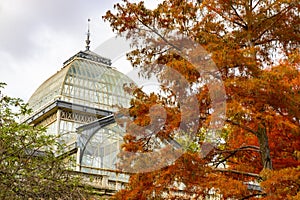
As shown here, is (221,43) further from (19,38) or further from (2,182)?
(19,38)

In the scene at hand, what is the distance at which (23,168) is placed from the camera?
29.8ft

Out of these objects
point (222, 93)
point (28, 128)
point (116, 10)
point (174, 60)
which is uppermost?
point (116, 10)

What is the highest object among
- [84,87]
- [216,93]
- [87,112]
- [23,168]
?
[84,87]

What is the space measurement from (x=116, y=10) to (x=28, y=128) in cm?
352

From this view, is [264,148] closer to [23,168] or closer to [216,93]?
[216,93]

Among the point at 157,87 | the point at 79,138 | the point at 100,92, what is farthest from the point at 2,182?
the point at 100,92

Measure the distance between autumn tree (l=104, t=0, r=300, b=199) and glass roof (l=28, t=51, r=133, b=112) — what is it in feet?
44.0

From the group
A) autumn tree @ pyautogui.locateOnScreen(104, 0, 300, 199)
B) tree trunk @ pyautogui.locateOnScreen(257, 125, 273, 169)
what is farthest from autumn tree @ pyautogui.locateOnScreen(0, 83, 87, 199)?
tree trunk @ pyautogui.locateOnScreen(257, 125, 273, 169)

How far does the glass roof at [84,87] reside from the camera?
978 inches

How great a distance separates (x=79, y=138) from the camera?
2067cm

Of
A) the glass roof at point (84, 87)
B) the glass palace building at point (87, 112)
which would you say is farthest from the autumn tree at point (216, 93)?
the glass roof at point (84, 87)

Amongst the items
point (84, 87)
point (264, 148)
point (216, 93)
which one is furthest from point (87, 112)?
point (216, 93)

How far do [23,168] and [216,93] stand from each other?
152 inches

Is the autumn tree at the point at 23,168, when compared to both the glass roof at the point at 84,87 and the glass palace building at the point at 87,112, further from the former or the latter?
the glass roof at the point at 84,87
